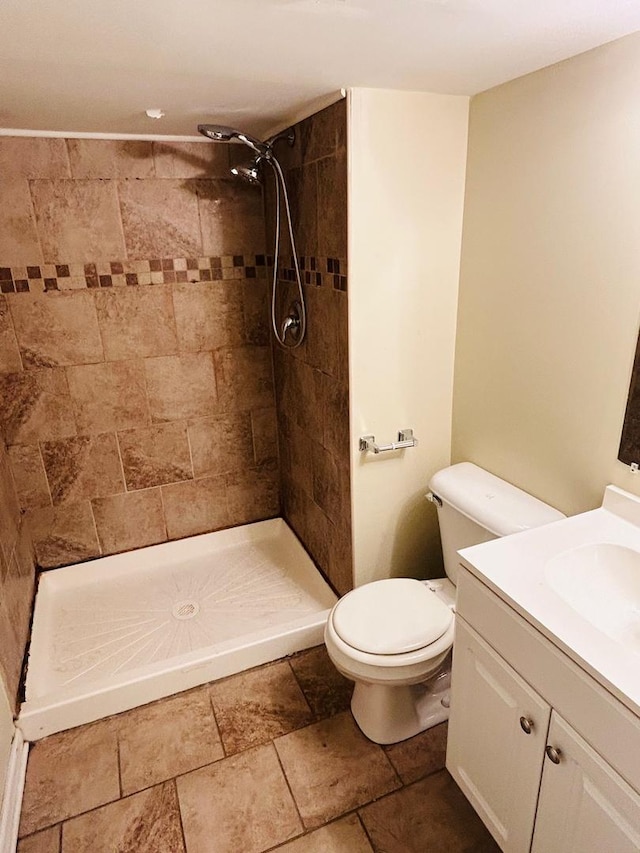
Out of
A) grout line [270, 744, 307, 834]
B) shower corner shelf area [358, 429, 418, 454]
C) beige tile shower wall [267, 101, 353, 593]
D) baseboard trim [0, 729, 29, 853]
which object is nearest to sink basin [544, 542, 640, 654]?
shower corner shelf area [358, 429, 418, 454]

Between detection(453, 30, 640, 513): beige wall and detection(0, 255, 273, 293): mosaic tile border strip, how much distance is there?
1094 mm

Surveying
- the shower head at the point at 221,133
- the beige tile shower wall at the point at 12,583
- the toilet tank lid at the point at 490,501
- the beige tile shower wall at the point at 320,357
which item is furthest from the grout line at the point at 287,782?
the shower head at the point at 221,133

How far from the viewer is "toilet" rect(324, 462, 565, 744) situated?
1.55 metres

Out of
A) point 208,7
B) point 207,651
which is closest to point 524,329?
point 208,7

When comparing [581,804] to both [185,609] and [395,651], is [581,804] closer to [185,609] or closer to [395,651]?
[395,651]

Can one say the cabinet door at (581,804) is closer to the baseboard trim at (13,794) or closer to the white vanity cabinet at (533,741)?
the white vanity cabinet at (533,741)

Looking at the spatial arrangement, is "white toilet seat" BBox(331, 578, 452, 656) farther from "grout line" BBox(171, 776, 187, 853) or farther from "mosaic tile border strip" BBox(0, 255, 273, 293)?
"mosaic tile border strip" BBox(0, 255, 273, 293)

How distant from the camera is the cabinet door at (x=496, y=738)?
3.65 ft

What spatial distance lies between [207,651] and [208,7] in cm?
193

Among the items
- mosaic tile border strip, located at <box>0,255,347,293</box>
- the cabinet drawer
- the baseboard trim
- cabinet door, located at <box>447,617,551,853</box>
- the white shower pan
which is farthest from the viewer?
mosaic tile border strip, located at <box>0,255,347,293</box>

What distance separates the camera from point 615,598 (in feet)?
4.16

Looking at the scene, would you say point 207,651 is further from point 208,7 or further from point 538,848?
point 208,7

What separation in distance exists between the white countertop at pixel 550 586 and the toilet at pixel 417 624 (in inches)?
7.8

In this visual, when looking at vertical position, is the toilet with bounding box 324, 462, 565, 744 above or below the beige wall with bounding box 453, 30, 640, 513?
below
